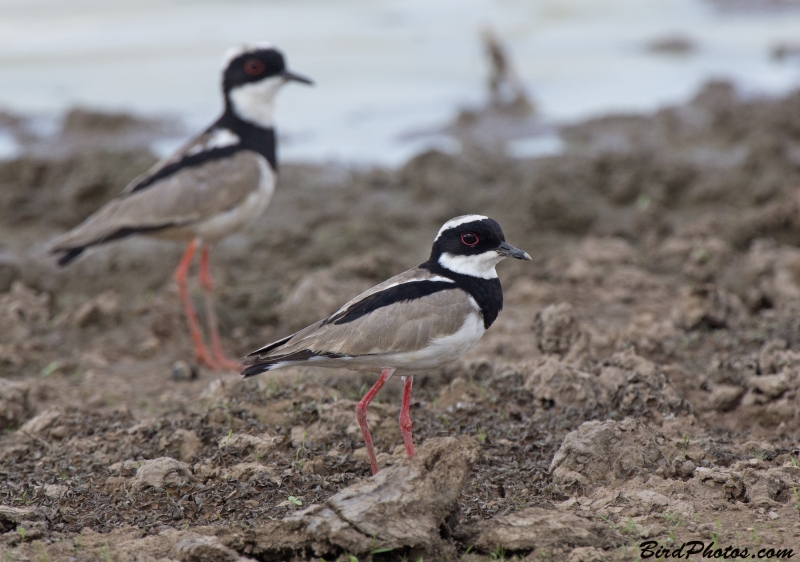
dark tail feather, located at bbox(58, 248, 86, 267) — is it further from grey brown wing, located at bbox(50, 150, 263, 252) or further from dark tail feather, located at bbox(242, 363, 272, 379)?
dark tail feather, located at bbox(242, 363, 272, 379)

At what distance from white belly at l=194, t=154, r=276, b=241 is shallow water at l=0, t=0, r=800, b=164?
12.3 ft

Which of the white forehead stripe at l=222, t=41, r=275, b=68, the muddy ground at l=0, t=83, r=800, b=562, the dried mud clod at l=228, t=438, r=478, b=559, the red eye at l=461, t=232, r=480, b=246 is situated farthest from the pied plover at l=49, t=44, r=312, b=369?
the dried mud clod at l=228, t=438, r=478, b=559

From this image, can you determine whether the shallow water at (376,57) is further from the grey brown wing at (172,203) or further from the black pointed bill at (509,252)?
the black pointed bill at (509,252)

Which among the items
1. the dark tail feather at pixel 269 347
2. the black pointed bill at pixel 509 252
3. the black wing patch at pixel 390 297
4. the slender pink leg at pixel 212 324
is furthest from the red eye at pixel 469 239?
the slender pink leg at pixel 212 324

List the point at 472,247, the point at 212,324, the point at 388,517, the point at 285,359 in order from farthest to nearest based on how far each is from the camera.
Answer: the point at 212,324, the point at 472,247, the point at 285,359, the point at 388,517

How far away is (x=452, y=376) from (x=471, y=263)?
1.48m

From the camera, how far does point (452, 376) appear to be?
7051 mm

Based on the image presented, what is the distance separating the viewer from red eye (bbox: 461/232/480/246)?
5777 millimetres

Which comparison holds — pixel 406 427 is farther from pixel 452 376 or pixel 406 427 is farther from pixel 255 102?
pixel 255 102

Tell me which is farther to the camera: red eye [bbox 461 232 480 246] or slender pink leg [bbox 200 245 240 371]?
slender pink leg [bbox 200 245 240 371]

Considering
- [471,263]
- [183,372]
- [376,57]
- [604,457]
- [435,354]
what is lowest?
[183,372]

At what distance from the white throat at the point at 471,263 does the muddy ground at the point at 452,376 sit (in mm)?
994

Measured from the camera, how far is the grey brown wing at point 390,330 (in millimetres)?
5410

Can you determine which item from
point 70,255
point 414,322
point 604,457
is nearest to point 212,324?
point 70,255
